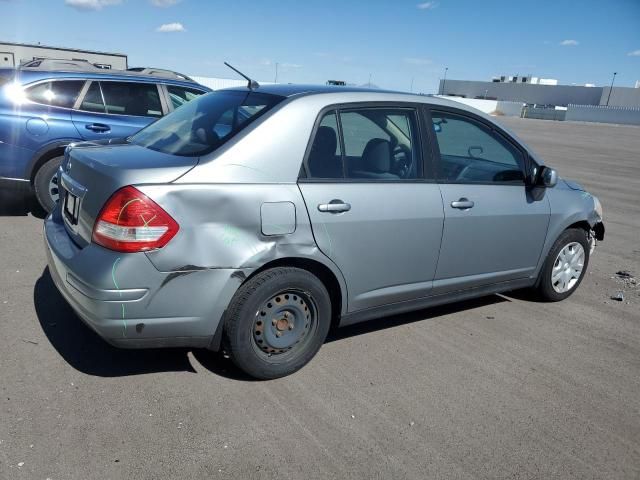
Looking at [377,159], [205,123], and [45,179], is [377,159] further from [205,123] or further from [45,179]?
[45,179]

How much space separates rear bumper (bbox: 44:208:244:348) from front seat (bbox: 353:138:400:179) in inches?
45.5

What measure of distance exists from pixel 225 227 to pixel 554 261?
10.4 ft

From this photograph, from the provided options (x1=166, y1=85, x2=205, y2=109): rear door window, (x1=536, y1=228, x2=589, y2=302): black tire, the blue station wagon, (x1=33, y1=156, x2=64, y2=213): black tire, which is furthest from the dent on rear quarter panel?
(x1=166, y1=85, x2=205, y2=109): rear door window

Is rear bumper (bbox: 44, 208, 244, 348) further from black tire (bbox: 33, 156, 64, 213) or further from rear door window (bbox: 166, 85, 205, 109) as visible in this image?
rear door window (bbox: 166, 85, 205, 109)

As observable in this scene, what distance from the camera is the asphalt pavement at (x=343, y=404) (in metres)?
2.56

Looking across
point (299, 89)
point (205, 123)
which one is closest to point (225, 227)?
point (205, 123)

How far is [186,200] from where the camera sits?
2736 mm

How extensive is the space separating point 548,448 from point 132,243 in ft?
7.94

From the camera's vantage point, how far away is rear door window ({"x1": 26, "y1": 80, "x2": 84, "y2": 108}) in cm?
601

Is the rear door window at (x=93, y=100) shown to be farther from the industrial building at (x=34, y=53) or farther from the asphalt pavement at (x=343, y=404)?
the industrial building at (x=34, y=53)

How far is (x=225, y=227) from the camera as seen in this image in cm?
283

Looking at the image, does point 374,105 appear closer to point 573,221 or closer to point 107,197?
point 107,197

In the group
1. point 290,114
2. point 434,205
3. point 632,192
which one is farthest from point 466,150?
point 632,192

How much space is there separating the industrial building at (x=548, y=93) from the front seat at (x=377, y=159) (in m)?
104
